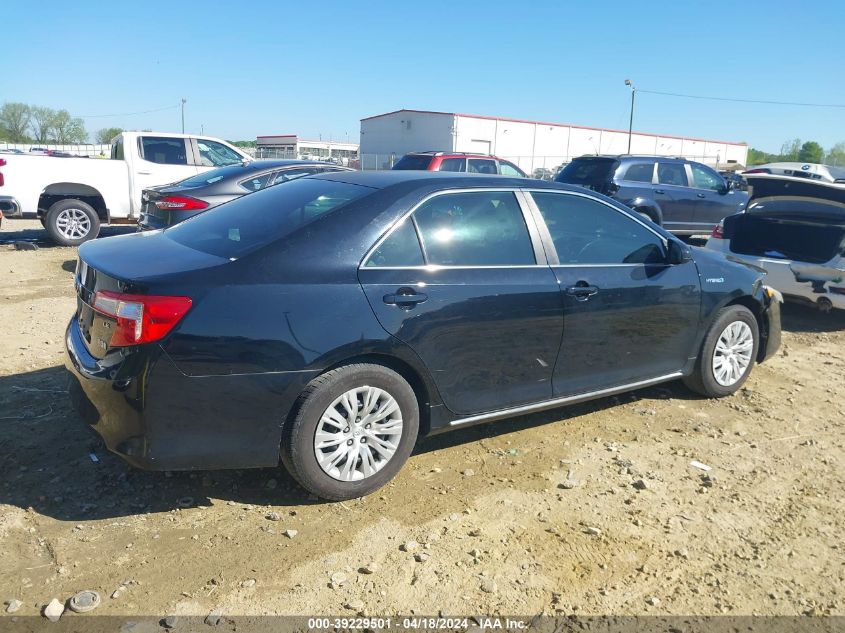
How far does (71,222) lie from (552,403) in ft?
31.5

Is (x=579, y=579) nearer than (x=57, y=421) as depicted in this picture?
Yes

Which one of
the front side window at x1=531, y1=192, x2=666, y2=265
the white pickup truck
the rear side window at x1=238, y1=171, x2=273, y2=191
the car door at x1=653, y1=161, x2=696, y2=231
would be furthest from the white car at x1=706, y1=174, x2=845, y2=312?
the white pickup truck

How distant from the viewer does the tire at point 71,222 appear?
35.2ft

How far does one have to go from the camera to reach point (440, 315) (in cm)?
353

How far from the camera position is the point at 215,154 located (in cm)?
1248

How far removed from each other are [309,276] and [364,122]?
2306 inches

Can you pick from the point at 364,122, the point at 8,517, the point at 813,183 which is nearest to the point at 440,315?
the point at 8,517

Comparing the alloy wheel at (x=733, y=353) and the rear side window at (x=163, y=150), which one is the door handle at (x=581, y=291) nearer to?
the alloy wheel at (x=733, y=353)

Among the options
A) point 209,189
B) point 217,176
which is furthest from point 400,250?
point 217,176

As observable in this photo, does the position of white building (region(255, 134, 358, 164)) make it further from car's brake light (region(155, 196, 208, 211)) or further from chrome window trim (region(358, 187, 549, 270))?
chrome window trim (region(358, 187, 549, 270))

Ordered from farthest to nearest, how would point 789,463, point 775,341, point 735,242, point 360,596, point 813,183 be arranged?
1. point 735,242
2. point 813,183
3. point 775,341
4. point 789,463
5. point 360,596

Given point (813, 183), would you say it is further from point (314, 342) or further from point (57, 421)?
point (57, 421)

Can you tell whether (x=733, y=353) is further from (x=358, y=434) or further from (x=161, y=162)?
(x=161, y=162)

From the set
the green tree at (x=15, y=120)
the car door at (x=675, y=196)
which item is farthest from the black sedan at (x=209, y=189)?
the green tree at (x=15, y=120)
